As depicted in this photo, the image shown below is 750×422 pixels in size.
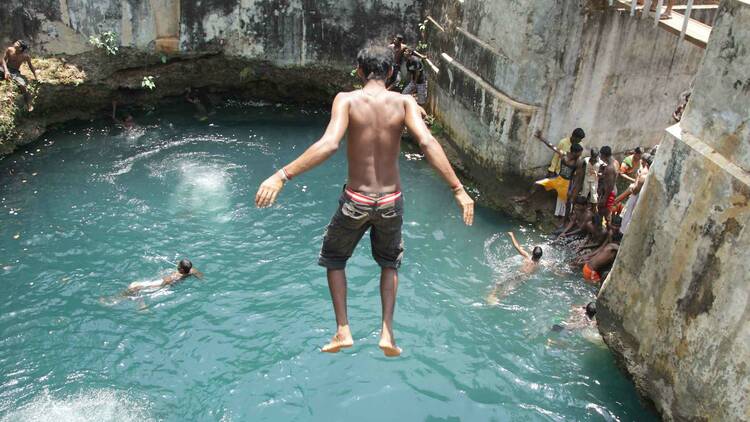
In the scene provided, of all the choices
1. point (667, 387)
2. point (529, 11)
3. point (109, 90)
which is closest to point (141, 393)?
point (667, 387)

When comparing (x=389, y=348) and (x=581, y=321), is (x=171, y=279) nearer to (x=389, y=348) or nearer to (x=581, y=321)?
(x=389, y=348)

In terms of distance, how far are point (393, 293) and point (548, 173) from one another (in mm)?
7057

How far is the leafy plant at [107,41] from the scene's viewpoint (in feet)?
51.4

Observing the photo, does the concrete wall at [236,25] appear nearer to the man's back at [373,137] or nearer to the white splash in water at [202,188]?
the white splash in water at [202,188]

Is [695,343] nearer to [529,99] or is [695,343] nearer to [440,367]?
[440,367]

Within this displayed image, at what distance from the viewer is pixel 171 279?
432 inches

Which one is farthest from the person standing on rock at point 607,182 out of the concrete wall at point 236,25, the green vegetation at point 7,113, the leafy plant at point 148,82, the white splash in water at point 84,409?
the green vegetation at point 7,113

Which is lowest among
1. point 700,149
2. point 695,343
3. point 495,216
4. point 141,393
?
point 141,393

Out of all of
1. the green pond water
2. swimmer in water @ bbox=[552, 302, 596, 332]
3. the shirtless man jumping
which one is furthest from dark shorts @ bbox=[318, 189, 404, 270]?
swimmer in water @ bbox=[552, 302, 596, 332]

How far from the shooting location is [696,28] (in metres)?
9.03

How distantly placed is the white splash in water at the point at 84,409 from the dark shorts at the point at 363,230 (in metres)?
4.21

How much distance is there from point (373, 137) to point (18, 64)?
39.9ft

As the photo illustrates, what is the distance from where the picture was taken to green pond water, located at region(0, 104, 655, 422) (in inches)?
353

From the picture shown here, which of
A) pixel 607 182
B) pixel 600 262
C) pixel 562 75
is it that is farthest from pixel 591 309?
pixel 562 75
